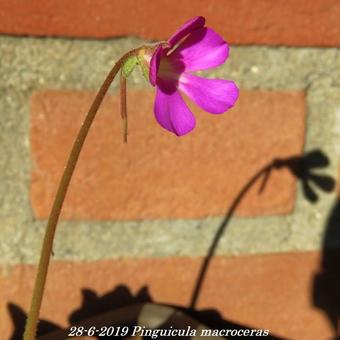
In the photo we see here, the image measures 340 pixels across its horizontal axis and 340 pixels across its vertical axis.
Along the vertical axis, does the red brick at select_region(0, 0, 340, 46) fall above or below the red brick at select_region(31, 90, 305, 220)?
above

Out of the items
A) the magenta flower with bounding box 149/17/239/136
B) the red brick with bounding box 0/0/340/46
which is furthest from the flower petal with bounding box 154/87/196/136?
the red brick with bounding box 0/0/340/46

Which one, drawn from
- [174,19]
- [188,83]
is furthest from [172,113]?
[174,19]

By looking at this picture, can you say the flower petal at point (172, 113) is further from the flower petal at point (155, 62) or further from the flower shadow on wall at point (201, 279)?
the flower shadow on wall at point (201, 279)

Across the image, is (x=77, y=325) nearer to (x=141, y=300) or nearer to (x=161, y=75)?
(x=141, y=300)

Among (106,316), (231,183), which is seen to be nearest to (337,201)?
(231,183)

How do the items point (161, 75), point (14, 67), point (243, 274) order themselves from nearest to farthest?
1. point (161, 75)
2. point (14, 67)
3. point (243, 274)

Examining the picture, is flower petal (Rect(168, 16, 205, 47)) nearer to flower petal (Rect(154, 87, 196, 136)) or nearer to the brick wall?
flower petal (Rect(154, 87, 196, 136))

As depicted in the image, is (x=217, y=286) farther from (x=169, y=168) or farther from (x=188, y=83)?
(x=188, y=83)
